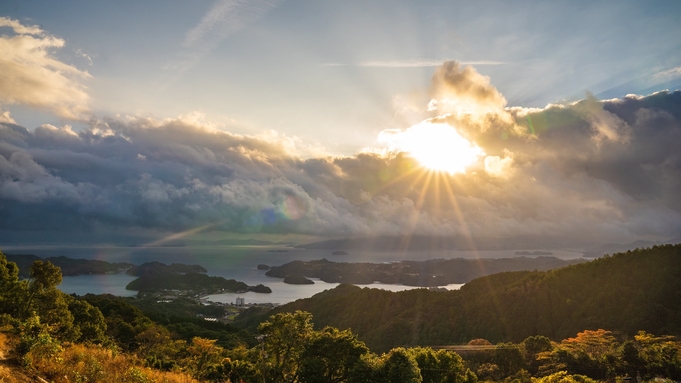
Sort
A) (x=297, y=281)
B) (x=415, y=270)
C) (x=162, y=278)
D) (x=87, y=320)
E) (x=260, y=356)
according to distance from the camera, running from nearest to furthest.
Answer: (x=260, y=356) → (x=87, y=320) → (x=162, y=278) → (x=297, y=281) → (x=415, y=270)

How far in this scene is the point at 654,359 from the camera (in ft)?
75.9

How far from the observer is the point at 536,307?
57562mm

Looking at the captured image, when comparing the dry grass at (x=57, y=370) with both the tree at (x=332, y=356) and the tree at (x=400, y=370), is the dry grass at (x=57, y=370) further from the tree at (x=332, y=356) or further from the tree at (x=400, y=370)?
the tree at (x=400, y=370)

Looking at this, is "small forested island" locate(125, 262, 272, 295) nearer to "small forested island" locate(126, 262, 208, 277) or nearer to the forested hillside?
"small forested island" locate(126, 262, 208, 277)

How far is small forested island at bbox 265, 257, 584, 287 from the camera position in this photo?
141250 mm

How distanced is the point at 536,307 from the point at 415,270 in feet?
333

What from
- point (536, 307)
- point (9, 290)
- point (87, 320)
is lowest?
point (536, 307)

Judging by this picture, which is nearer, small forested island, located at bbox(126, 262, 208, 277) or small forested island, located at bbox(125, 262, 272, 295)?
small forested island, located at bbox(125, 262, 272, 295)

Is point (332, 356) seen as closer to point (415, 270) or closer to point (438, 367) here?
point (438, 367)

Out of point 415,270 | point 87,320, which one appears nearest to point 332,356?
point 87,320

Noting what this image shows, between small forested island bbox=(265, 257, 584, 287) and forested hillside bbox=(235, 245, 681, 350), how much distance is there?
68644mm

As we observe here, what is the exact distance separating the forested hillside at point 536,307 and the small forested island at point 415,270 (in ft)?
225

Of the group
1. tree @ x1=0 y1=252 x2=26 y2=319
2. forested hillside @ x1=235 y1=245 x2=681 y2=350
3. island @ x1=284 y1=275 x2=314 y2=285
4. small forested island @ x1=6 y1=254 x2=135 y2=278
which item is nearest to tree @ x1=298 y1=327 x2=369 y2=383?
tree @ x1=0 y1=252 x2=26 y2=319

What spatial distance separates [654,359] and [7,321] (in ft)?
110
